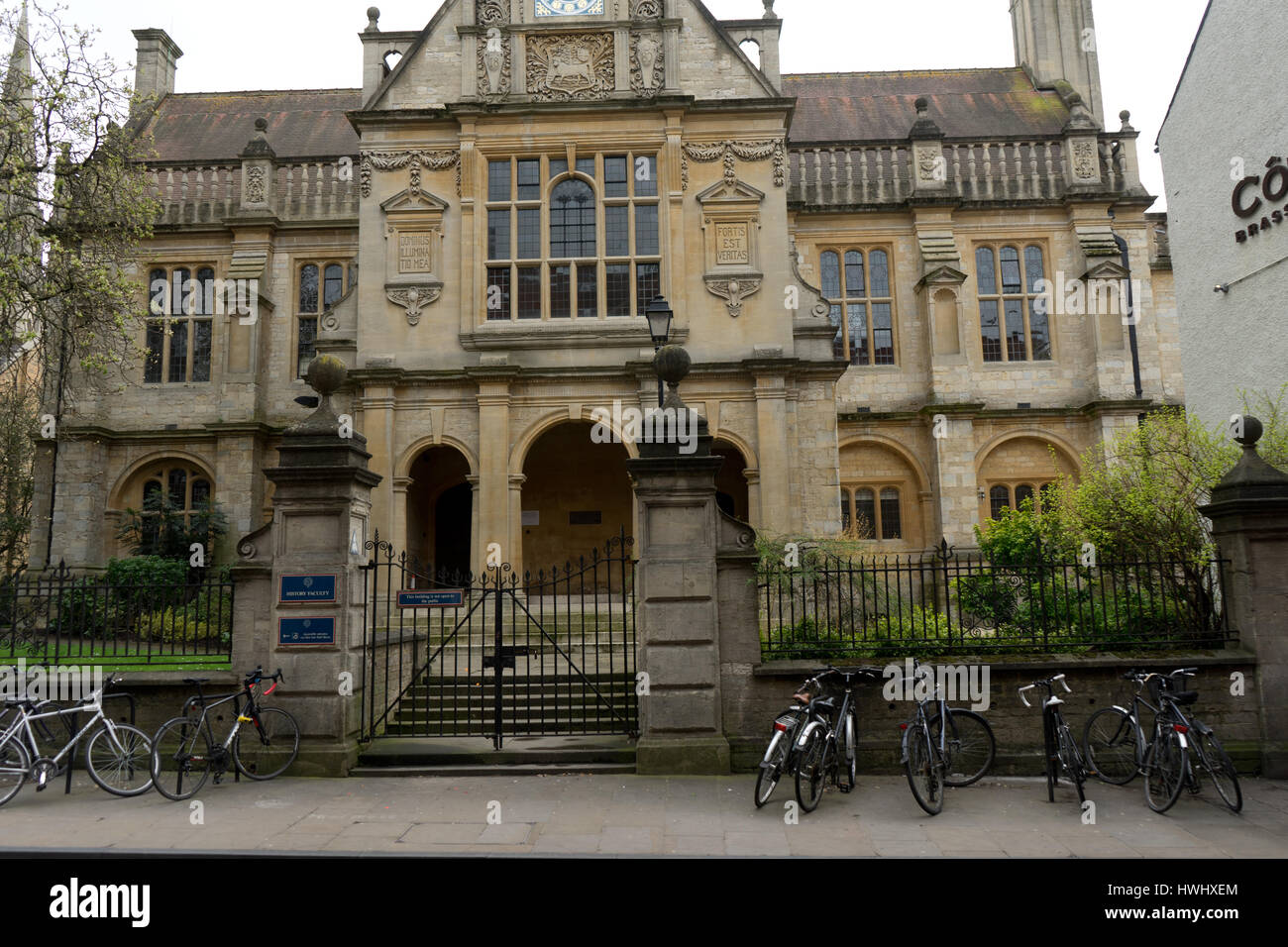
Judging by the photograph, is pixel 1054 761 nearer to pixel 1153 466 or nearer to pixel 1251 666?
pixel 1251 666

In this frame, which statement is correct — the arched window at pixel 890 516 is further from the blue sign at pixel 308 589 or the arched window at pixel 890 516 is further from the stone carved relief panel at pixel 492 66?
the blue sign at pixel 308 589

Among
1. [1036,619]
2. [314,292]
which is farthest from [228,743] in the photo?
[314,292]

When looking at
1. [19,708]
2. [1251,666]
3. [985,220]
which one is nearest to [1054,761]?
[1251,666]

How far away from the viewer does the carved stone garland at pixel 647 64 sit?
19.8 meters

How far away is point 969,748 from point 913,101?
26180 mm

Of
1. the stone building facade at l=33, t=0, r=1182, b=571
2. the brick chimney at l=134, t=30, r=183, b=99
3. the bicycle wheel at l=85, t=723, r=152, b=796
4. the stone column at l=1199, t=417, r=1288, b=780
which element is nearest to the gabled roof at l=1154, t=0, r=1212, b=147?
the stone building facade at l=33, t=0, r=1182, b=571

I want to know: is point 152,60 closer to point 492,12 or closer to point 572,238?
point 492,12

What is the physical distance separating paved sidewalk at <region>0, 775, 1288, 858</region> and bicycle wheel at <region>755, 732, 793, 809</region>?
152mm

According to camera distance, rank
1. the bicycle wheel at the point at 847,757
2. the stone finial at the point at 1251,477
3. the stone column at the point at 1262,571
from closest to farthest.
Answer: the bicycle wheel at the point at 847,757 < the stone column at the point at 1262,571 < the stone finial at the point at 1251,477

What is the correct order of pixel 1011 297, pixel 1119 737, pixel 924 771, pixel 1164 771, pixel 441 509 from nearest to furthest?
pixel 1164 771 → pixel 924 771 → pixel 1119 737 → pixel 441 509 → pixel 1011 297

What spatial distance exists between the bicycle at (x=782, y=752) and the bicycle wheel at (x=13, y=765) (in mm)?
6921

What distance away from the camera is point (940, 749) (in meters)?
8.03

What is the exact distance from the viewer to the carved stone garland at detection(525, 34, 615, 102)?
65.3ft

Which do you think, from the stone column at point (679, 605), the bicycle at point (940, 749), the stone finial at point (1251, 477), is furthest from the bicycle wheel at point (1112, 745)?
the stone column at point (679, 605)
